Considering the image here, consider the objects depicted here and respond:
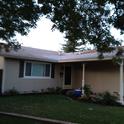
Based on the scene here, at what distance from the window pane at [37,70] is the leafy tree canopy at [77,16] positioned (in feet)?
38.4

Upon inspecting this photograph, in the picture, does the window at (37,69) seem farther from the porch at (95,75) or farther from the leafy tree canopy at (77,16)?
the leafy tree canopy at (77,16)

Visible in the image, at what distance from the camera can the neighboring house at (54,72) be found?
18672 millimetres

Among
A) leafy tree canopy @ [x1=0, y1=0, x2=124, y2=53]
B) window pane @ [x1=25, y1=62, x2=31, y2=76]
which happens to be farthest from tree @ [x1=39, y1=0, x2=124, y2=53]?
window pane @ [x1=25, y1=62, x2=31, y2=76]

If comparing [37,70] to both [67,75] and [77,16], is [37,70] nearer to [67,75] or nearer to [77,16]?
[67,75]

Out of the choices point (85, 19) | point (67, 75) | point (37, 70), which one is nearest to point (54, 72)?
point (67, 75)

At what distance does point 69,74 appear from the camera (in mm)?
23094

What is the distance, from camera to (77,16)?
7.91m

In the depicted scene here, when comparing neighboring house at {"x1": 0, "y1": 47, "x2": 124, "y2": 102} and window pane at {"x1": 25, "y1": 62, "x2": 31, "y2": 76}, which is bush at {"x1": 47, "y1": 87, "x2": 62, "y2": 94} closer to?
neighboring house at {"x1": 0, "y1": 47, "x2": 124, "y2": 102}

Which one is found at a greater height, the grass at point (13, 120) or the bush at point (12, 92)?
the bush at point (12, 92)

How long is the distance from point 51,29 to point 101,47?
5.42ft

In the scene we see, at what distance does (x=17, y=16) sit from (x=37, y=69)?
39.4ft

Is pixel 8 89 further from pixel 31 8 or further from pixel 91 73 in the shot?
pixel 31 8

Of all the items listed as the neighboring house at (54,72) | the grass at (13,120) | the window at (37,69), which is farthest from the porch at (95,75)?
the grass at (13,120)

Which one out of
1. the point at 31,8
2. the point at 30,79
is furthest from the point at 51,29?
the point at 30,79
